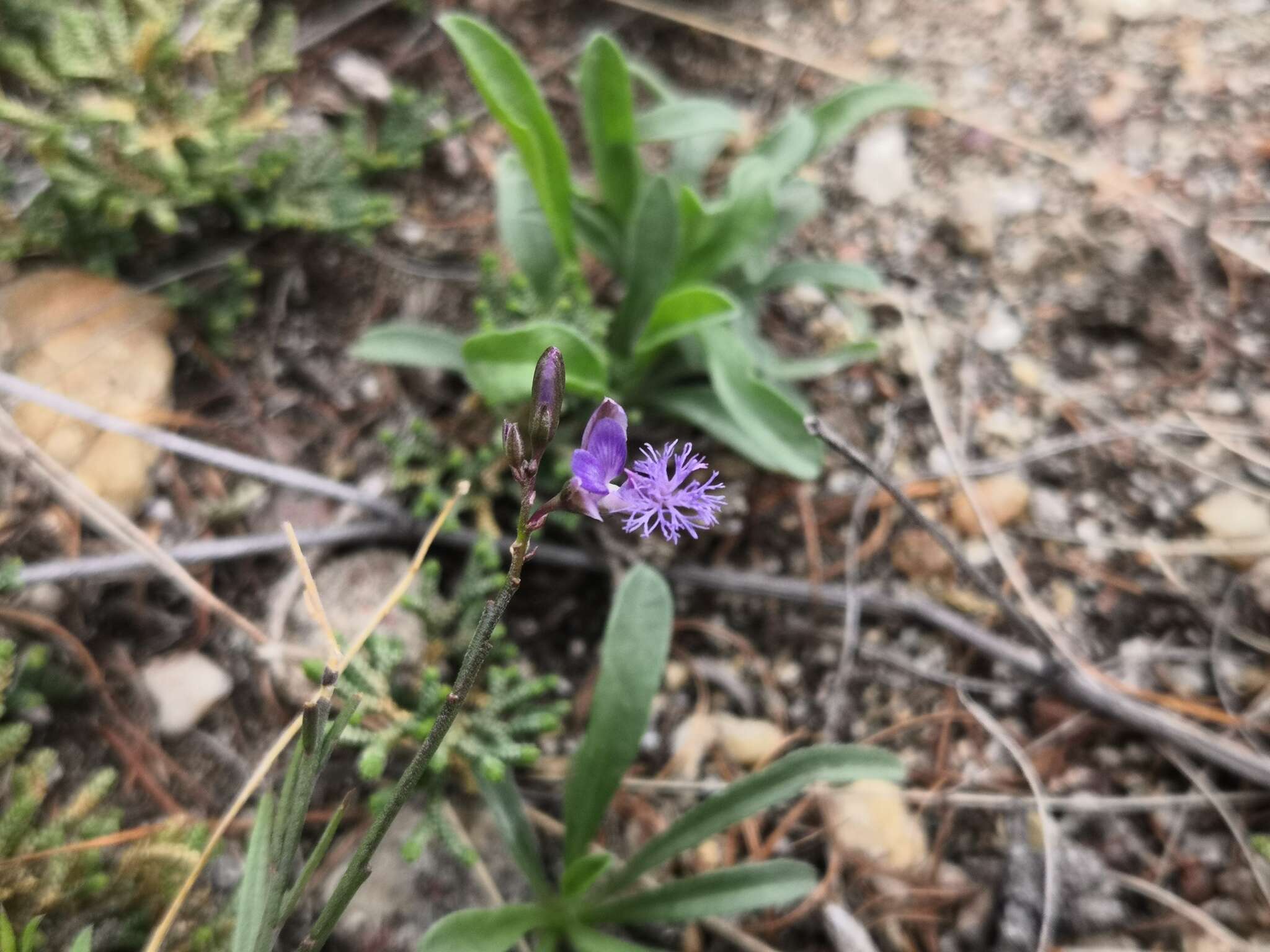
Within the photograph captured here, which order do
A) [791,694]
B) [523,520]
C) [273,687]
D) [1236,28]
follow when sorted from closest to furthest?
1. [523,520]
2. [273,687]
3. [791,694]
4. [1236,28]

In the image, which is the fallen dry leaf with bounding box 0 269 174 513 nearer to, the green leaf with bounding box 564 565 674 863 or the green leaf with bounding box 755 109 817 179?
the green leaf with bounding box 564 565 674 863

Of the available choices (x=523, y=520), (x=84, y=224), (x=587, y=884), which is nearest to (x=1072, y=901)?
(x=587, y=884)

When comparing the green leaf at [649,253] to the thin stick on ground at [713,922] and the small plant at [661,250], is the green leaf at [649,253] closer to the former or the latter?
the small plant at [661,250]

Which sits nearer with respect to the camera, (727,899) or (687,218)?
(727,899)

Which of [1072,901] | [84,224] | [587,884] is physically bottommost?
[1072,901]

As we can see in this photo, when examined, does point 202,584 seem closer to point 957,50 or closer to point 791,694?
point 791,694

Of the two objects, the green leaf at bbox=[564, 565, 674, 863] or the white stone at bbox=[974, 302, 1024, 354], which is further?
the white stone at bbox=[974, 302, 1024, 354]

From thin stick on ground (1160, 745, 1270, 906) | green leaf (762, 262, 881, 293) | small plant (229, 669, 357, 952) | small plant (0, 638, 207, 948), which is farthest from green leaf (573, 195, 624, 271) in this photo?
thin stick on ground (1160, 745, 1270, 906)
